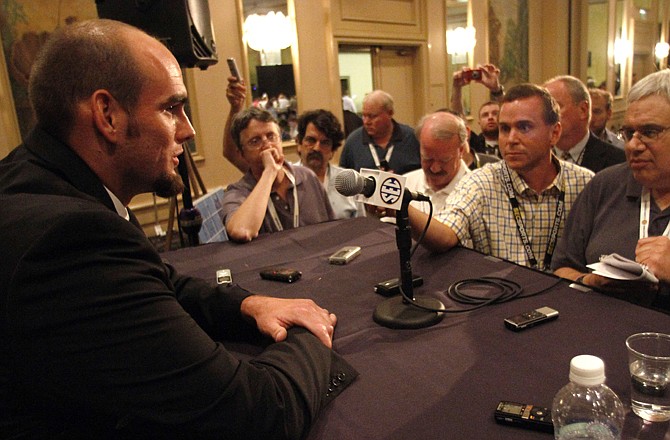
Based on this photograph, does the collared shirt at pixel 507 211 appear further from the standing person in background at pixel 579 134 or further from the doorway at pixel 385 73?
the doorway at pixel 385 73

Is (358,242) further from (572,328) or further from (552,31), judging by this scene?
(552,31)

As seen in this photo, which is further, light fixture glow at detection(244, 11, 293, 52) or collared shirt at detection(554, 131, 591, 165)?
light fixture glow at detection(244, 11, 293, 52)

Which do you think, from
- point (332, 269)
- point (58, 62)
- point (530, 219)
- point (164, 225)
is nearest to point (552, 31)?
point (164, 225)

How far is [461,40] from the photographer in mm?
8039

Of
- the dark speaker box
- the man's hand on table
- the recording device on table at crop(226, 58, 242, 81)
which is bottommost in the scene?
the man's hand on table

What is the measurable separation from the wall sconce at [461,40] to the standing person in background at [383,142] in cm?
426

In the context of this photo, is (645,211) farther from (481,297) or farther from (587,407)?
(587,407)

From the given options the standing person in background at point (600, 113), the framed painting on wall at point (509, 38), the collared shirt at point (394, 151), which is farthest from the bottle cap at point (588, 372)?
the framed painting on wall at point (509, 38)

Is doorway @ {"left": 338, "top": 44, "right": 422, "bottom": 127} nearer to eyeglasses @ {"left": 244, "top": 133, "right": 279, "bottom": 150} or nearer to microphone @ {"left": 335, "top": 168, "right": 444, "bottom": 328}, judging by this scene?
eyeglasses @ {"left": 244, "top": 133, "right": 279, "bottom": 150}

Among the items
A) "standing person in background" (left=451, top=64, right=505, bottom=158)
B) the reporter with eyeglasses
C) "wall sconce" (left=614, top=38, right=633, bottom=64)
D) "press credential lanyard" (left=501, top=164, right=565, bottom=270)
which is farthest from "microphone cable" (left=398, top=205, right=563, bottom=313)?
"wall sconce" (left=614, top=38, right=633, bottom=64)

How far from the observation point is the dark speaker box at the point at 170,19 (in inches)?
96.7

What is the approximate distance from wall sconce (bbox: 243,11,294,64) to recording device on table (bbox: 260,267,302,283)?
4.29m

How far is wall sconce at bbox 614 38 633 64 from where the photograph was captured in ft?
35.8

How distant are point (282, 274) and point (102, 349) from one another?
93 centimetres
